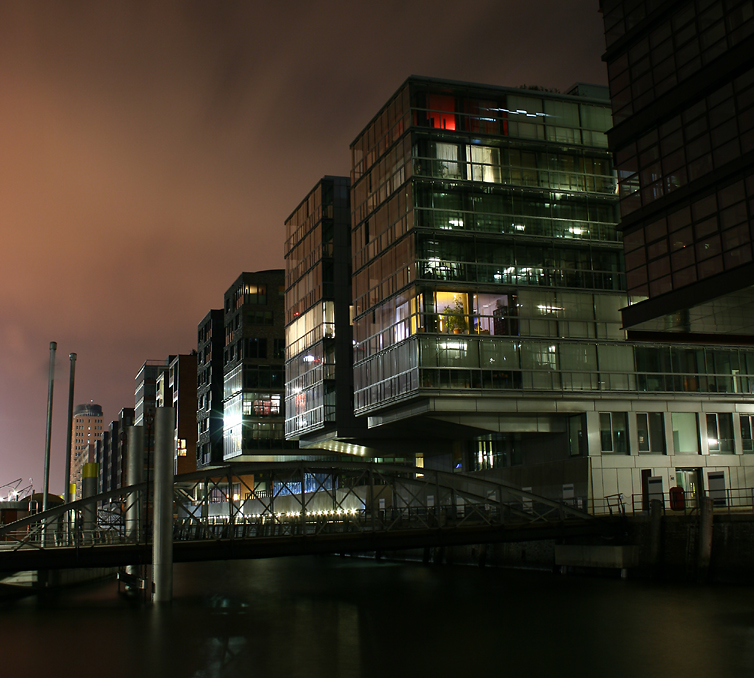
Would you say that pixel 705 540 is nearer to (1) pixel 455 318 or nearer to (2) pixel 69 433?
(1) pixel 455 318

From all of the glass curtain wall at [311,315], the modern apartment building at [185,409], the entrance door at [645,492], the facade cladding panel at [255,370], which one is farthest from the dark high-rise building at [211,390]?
the entrance door at [645,492]

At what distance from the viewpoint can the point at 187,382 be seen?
133000 mm

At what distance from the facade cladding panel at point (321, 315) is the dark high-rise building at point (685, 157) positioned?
86.9 ft

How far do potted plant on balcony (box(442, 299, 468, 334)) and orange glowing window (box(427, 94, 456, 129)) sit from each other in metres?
10.7

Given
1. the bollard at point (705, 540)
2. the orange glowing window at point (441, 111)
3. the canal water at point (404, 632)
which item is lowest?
the canal water at point (404, 632)

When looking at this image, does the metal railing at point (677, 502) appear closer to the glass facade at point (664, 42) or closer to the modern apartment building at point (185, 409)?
the glass facade at point (664, 42)

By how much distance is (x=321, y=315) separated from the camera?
66.8 metres

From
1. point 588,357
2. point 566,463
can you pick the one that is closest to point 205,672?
point 566,463

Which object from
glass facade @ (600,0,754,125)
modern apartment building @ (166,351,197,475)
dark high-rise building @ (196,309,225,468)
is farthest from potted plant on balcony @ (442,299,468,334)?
modern apartment building @ (166,351,197,475)

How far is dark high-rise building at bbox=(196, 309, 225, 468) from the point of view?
350ft

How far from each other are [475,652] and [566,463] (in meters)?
26.2

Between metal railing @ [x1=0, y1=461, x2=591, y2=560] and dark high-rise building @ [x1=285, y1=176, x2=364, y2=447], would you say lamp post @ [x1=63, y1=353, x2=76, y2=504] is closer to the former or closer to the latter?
metal railing @ [x1=0, y1=461, x2=591, y2=560]

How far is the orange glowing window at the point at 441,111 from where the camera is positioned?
5259cm

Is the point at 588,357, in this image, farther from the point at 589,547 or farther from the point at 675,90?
the point at 675,90
